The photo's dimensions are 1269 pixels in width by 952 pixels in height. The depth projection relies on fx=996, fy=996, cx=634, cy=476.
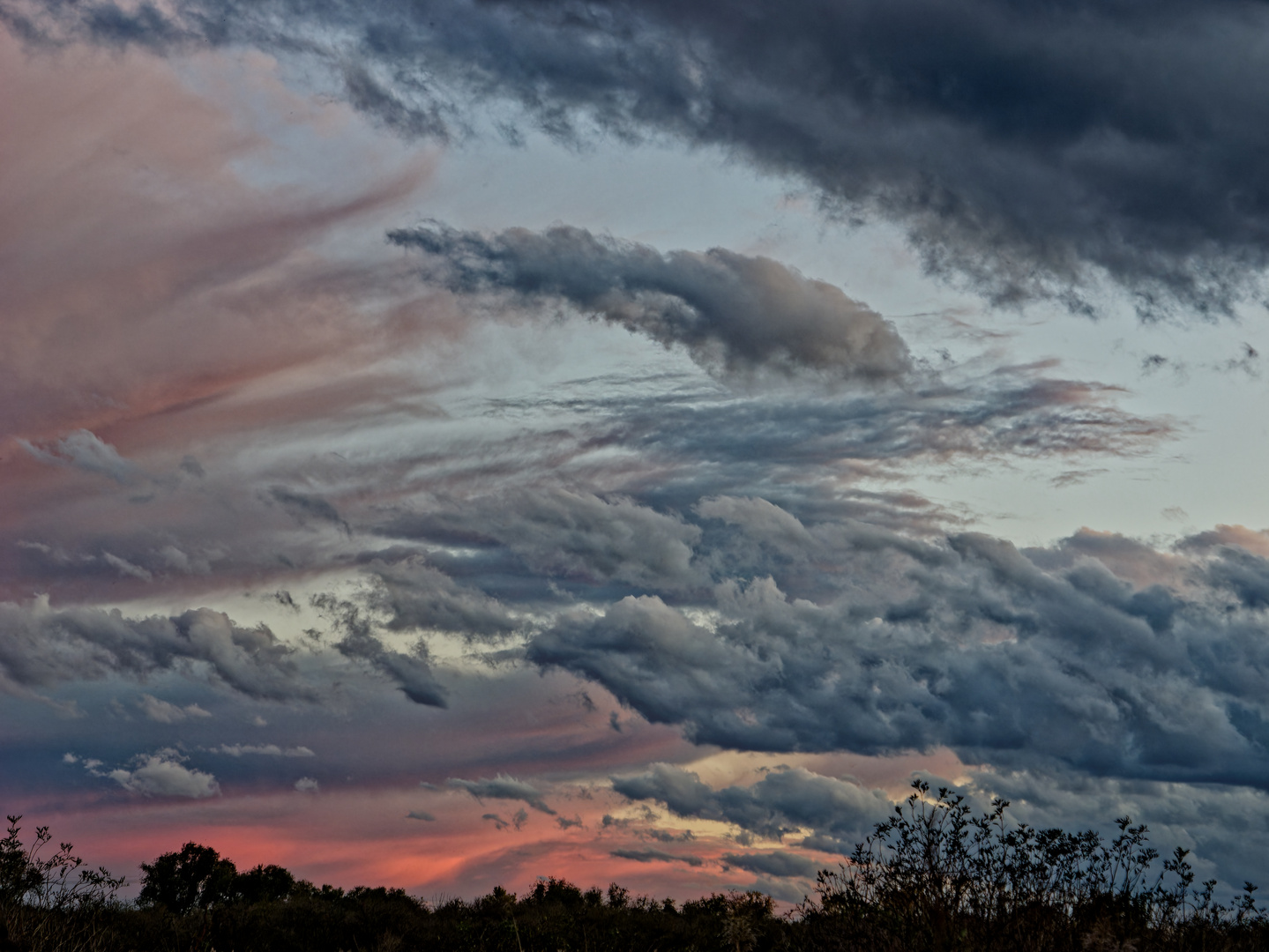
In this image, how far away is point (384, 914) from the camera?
39812 mm

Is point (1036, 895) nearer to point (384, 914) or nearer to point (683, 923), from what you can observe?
point (683, 923)

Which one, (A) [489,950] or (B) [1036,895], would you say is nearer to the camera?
(B) [1036,895]

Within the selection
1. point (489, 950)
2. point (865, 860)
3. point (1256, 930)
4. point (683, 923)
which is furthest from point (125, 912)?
point (1256, 930)

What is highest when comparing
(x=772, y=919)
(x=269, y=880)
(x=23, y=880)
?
(x=23, y=880)

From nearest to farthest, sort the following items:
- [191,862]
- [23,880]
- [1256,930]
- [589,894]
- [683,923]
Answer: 1. [1256,930]
2. [23,880]
3. [683,923]
4. [589,894]
5. [191,862]

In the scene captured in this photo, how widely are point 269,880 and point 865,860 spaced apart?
153ft

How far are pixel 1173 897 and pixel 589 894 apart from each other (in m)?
34.7

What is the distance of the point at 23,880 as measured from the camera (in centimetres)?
2122

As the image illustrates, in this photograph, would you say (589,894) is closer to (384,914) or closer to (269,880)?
(384,914)

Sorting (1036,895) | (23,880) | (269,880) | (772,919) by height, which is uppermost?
(1036,895)

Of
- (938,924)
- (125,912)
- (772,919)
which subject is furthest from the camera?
(125,912)

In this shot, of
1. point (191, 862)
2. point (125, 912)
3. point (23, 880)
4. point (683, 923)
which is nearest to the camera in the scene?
point (23, 880)

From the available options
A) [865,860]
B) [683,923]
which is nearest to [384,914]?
[683,923]

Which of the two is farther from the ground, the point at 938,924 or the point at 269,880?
the point at 938,924
